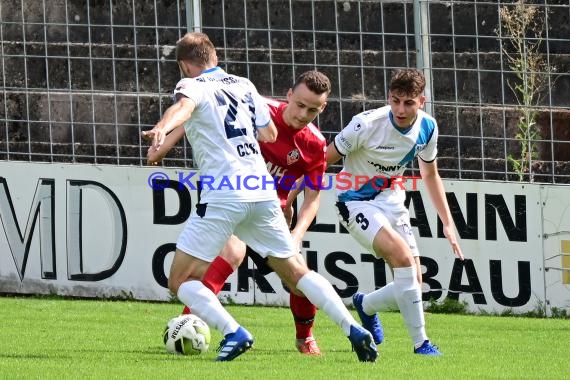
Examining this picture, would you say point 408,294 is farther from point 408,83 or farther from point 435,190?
point 408,83

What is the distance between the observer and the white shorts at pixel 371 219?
352 inches

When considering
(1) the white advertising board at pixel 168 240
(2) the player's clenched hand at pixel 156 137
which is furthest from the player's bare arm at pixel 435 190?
(1) the white advertising board at pixel 168 240

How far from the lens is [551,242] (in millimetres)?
12695

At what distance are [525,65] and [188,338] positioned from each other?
603 cm

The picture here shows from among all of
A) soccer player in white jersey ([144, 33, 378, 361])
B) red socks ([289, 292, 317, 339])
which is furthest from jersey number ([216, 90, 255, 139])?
red socks ([289, 292, 317, 339])

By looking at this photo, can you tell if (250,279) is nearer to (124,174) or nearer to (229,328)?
(124,174)

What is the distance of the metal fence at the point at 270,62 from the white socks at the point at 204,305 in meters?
5.48

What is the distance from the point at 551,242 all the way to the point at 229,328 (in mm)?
5855

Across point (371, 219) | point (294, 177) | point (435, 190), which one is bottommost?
point (371, 219)

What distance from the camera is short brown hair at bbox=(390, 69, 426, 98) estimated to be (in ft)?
28.5

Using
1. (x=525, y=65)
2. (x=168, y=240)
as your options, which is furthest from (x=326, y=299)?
(x=525, y=65)

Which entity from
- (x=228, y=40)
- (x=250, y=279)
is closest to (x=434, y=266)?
(x=250, y=279)

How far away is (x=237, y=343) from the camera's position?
7.53 m

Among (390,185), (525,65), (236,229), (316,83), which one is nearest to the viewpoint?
(236,229)
